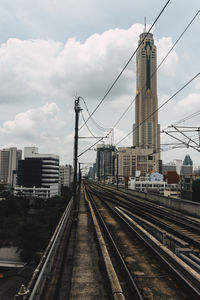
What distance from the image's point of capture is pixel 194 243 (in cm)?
1262

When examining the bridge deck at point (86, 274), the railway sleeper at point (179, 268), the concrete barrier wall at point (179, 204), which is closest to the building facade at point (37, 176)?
the concrete barrier wall at point (179, 204)

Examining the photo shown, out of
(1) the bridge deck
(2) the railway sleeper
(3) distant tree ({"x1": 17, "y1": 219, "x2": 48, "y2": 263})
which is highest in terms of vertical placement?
(2) the railway sleeper

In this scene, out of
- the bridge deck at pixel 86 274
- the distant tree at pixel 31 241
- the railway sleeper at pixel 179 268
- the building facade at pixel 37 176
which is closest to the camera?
the bridge deck at pixel 86 274

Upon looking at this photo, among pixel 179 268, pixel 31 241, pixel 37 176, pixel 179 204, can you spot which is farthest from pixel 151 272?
pixel 37 176

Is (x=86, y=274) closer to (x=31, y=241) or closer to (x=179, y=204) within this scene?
(x=179, y=204)

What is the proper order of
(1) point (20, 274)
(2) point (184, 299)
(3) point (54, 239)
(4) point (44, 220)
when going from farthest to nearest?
(4) point (44, 220)
(1) point (20, 274)
(3) point (54, 239)
(2) point (184, 299)

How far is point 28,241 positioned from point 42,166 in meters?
101

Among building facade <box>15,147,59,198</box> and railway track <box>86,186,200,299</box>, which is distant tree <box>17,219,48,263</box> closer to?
railway track <box>86,186,200,299</box>

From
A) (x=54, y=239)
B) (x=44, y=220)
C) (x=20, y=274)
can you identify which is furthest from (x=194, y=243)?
(x=44, y=220)

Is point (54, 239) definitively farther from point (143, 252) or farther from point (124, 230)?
point (124, 230)

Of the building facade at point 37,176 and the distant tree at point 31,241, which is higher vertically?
the building facade at point 37,176

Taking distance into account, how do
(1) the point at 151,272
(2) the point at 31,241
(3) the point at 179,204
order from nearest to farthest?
(1) the point at 151,272 < (3) the point at 179,204 < (2) the point at 31,241

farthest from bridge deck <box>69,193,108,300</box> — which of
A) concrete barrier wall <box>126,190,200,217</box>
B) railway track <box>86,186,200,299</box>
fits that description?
concrete barrier wall <box>126,190,200,217</box>

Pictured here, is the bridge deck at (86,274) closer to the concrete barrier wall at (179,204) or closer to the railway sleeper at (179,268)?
the railway sleeper at (179,268)
